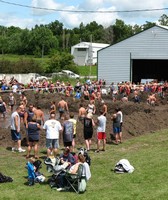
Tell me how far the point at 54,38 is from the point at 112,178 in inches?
4174

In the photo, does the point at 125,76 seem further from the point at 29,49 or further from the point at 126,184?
the point at 29,49

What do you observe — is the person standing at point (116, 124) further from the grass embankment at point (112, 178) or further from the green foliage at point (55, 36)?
the green foliage at point (55, 36)

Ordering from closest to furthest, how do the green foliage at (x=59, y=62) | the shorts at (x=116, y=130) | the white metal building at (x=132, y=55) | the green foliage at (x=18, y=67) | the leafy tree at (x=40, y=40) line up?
1. the shorts at (x=116, y=130)
2. the white metal building at (x=132, y=55)
3. the green foliage at (x=18, y=67)
4. the green foliage at (x=59, y=62)
5. the leafy tree at (x=40, y=40)

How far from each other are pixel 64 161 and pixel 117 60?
34.4 metres

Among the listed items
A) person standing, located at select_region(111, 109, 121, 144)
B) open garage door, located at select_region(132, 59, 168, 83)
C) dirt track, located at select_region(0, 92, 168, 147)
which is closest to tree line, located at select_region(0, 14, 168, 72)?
open garage door, located at select_region(132, 59, 168, 83)

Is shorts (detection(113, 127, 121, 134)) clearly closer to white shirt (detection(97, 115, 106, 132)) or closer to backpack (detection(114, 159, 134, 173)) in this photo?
white shirt (detection(97, 115, 106, 132))

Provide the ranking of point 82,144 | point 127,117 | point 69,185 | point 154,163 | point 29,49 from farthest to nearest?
point 29,49 → point 127,117 → point 82,144 → point 154,163 → point 69,185

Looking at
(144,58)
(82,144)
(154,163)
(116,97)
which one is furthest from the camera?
(144,58)

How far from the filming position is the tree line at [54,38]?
267ft

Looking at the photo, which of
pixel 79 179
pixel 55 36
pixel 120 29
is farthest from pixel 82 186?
pixel 120 29

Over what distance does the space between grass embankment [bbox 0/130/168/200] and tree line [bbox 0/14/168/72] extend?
31.9 m

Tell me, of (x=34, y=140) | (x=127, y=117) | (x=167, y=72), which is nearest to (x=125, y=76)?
(x=167, y=72)

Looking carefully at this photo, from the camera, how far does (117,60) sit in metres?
47.1

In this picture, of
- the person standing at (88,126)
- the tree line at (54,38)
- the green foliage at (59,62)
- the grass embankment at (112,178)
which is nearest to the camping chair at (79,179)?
the grass embankment at (112,178)
